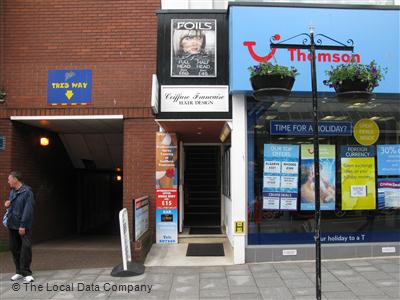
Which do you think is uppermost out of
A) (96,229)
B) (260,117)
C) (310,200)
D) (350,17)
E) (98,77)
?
(350,17)

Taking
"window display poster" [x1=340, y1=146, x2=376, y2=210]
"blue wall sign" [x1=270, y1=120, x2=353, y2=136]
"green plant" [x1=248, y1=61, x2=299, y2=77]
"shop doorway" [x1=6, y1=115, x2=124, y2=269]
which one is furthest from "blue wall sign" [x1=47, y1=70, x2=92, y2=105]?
"window display poster" [x1=340, y1=146, x2=376, y2=210]

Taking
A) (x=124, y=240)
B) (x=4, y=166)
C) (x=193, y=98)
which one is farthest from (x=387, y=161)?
(x=4, y=166)

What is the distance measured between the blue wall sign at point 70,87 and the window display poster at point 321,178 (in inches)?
179

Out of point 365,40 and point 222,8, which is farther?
point 222,8

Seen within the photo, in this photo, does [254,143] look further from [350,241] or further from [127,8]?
[127,8]

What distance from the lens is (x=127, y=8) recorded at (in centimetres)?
895

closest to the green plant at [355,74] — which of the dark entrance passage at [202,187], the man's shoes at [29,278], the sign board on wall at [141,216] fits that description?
the sign board on wall at [141,216]

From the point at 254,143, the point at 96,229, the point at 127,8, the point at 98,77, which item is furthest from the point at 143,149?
A: the point at 96,229

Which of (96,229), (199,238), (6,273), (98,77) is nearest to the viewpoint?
(6,273)

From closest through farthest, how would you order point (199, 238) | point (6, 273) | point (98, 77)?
point (6, 273) → point (98, 77) → point (199, 238)

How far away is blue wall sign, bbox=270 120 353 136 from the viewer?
8031 mm

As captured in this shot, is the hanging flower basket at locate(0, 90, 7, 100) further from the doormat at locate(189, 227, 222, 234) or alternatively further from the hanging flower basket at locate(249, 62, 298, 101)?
the hanging flower basket at locate(249, 62, 298, 101)

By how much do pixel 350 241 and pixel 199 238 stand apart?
3.26 meters

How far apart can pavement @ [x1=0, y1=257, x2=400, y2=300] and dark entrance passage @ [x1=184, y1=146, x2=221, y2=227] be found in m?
3.99
